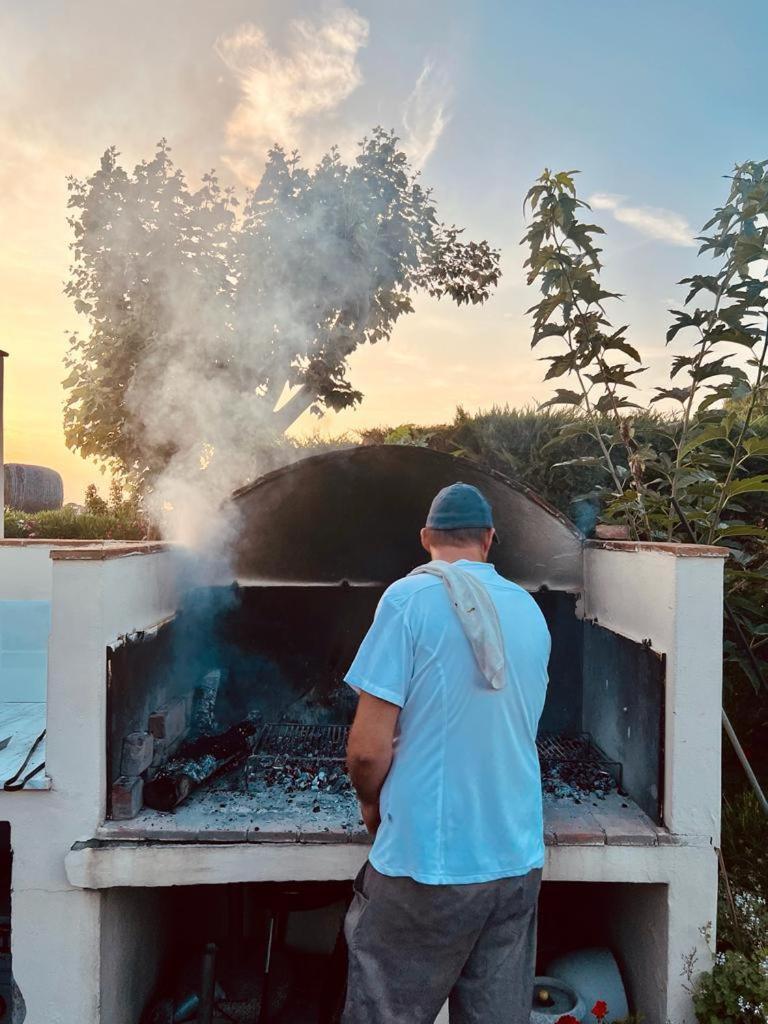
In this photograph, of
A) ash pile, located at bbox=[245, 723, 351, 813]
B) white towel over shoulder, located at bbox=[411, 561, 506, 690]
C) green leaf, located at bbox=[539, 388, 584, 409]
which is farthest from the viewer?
green leaf, located at bbox=[539, 388, 584, 409]

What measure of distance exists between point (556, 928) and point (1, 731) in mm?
3266

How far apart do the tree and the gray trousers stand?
18.3ft

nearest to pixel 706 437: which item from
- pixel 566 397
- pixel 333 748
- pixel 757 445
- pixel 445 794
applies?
pixel 757 445

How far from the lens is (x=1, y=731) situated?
3586 mm

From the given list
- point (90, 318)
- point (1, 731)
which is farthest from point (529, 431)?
point (90, 318)

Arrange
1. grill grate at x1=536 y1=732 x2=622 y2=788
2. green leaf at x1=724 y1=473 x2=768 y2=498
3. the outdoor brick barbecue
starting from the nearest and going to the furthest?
the outdoor brick barbecue → green leaf at x1=724 y1=473 x2=768 y2=498 → grill grate at x1=536 y1=732 x2=622 y2=788

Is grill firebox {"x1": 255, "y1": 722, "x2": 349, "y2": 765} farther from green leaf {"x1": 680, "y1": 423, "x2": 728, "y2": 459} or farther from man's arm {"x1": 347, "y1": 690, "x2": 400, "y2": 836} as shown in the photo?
green leaf {"x1": 680, "y1": 423, "x2": 728, "y2": 459}

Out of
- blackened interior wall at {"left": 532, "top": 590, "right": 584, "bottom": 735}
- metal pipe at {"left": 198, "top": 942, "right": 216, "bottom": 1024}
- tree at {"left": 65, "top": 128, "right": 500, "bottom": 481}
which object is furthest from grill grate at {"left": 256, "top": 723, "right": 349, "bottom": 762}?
tree at {"left": 65, "top": 128, "right": 500, "bottom": 481}

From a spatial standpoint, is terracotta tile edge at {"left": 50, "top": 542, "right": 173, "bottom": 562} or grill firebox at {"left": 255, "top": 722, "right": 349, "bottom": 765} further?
grill firebox at {"left": 255, "top": 722, "right": 349, "bottom": 765}

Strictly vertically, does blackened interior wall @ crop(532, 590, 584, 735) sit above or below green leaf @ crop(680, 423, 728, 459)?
below

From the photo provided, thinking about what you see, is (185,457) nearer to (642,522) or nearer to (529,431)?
(529,431)

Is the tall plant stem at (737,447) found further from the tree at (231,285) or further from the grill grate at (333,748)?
the tree at (231,285)

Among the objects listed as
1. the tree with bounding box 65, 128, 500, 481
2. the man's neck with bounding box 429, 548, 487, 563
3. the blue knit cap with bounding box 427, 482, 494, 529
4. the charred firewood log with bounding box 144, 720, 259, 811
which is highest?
the tree with bounding box 65, 128, 500, 481

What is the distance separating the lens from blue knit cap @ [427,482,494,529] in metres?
2.08
